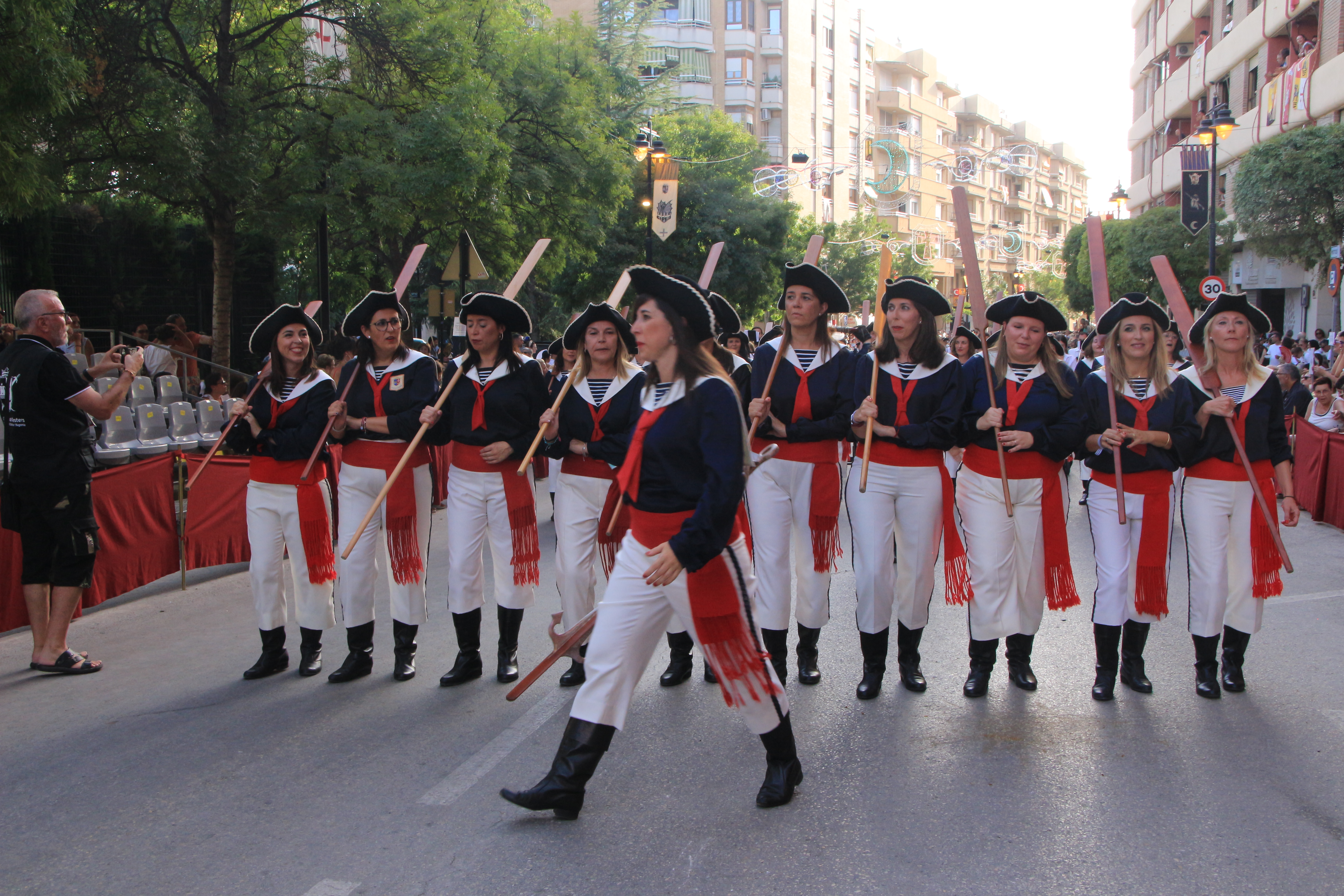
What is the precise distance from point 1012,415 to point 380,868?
356 cm

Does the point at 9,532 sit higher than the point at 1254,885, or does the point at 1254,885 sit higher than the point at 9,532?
the point at 9,532

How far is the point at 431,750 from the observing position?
4.81 metres

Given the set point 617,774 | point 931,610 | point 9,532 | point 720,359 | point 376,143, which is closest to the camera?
point 617,774

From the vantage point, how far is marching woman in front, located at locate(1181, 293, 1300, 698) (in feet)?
17.9

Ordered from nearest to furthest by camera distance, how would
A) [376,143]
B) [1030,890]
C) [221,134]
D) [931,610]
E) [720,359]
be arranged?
[1030,890] → [720,359] → [931,610] → [221,134] → [376,143]

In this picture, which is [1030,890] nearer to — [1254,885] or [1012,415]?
[1254,885]

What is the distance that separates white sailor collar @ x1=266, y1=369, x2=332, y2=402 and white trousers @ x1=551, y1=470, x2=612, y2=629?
146 cm

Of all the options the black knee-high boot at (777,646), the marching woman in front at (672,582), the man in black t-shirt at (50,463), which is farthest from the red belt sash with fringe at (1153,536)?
the man in black t-shirt at (50,463)

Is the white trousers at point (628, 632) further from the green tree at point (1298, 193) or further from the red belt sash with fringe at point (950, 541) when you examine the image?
the green tree at point (1298, 193)

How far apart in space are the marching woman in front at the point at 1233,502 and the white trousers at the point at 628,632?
266 centimetres

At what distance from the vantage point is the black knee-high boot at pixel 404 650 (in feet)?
19.3

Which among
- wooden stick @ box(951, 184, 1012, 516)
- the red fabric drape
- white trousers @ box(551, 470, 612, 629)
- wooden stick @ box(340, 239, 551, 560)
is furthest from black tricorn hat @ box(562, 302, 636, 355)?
the red fabric drape

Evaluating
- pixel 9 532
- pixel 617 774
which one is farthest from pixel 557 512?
pixel 9 532

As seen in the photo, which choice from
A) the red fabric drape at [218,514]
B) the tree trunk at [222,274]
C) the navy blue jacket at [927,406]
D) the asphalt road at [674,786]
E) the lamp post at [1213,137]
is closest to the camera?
the asphalt road at [674,786]
